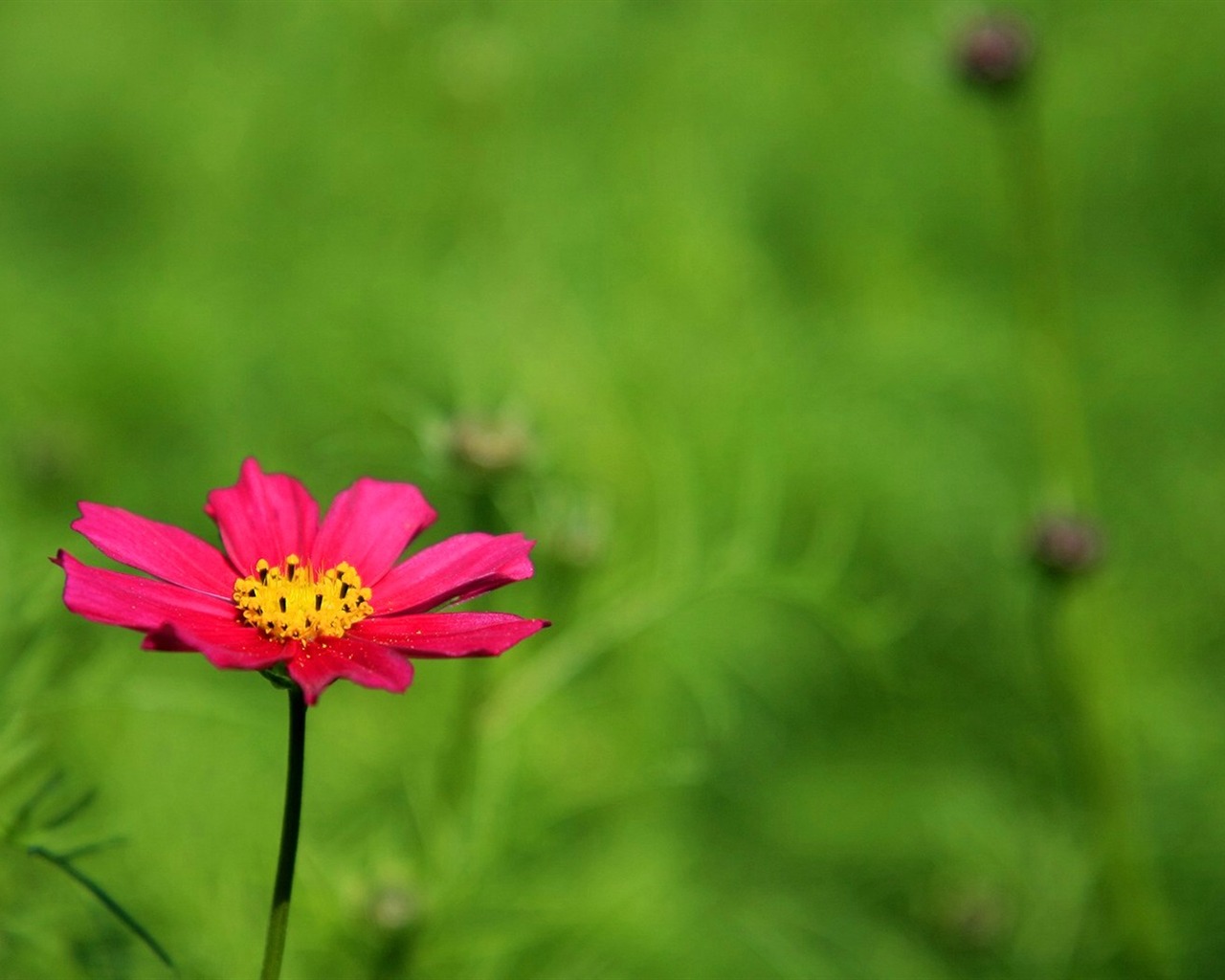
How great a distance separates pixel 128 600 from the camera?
570 millimetres

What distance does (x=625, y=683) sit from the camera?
4.95 ft

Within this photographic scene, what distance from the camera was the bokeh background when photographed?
1.10 m

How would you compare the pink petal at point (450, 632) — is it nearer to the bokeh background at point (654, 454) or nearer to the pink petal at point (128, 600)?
the pink petal at point (128, 600)

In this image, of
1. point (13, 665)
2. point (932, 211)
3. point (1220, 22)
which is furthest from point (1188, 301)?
point (13, 665)

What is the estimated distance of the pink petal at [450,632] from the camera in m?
0.54

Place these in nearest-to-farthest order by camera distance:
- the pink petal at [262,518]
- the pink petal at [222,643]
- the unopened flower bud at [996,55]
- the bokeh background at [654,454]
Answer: the pink petal at [222,643], the pink petal at [262,518], the bokeh background at [654,454], the unopened flower bud at [996,55]

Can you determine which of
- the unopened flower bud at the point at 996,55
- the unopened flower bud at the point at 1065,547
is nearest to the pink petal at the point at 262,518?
the unopened flower bud at the point at 1065,547

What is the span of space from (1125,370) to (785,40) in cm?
93

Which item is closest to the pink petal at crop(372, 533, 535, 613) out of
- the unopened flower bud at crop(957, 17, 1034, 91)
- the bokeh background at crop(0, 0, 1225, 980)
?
the bokeh background at crop(0, 0, 1225, 980)

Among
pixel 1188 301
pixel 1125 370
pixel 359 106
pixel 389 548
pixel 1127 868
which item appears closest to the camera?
pixel 389 548

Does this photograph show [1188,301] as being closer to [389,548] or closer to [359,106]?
[359,106]

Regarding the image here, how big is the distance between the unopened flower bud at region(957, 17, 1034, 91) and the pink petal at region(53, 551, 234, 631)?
3.09 feet

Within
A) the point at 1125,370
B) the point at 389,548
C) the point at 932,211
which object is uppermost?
the point at 932,211

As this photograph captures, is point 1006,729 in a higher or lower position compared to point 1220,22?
lower
